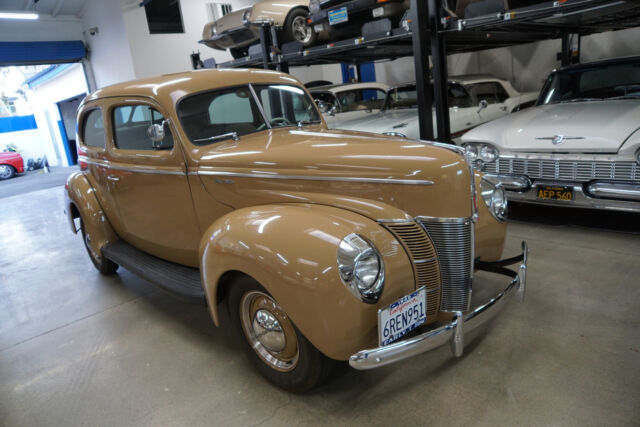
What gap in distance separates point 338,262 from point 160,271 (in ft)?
5.80

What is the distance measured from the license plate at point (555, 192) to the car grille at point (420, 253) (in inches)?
94.0

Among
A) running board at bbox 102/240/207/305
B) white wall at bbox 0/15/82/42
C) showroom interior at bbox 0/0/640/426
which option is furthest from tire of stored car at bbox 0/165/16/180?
running board at bbox 102/240/207/305

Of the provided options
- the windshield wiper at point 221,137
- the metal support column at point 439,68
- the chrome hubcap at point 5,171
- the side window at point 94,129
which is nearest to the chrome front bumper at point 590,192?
the metal support column at point 439,68

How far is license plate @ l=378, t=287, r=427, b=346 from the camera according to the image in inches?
73.5

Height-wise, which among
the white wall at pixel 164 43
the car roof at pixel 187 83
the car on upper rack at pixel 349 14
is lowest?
the car roof at pixel 187 83

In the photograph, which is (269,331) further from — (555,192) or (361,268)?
(555,192)

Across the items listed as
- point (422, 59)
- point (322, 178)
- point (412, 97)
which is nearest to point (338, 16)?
point (422, 59)

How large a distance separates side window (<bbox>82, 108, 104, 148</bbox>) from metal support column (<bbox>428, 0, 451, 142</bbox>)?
339 centimetres

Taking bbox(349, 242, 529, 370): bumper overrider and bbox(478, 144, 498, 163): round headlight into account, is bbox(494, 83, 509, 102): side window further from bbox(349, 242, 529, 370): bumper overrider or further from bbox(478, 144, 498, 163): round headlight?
bbox(349, 242, 529, 370): bumper overrider

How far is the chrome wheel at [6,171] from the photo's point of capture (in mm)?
15227

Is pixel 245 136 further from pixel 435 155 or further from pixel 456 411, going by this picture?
pixel 456 411

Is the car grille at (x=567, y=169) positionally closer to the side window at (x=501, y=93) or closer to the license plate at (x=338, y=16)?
the license plate at (x=338, y=16)

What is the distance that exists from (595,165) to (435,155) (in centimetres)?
234

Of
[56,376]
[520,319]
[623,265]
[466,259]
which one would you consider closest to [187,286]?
[56,376]
